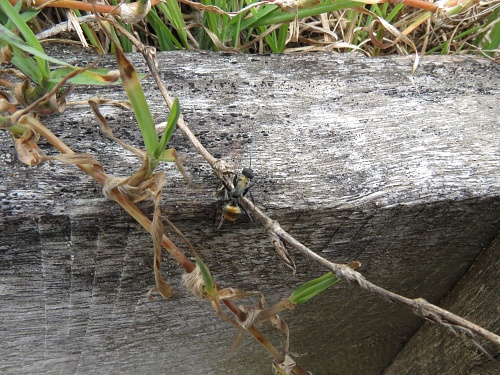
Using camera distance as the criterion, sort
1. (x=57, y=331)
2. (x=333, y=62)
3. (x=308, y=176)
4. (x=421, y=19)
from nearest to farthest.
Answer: (x=308, y=176)
(x=57, y=331)
(x=333, y=62)
(x=421, y=19)

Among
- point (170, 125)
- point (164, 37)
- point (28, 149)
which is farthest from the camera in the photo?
point (164, 37)

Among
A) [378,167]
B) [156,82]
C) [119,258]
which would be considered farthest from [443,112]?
[119,258]

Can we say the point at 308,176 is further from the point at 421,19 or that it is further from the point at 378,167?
the point at 421,19

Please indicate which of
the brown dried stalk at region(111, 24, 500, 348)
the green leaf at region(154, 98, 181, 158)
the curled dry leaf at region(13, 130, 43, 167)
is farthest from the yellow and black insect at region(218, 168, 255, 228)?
the curled dry leaf at region(13, 130, 43, 167)

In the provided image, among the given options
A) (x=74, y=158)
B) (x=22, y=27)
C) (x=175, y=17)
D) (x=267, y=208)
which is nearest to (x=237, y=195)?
(x=267, y=208)

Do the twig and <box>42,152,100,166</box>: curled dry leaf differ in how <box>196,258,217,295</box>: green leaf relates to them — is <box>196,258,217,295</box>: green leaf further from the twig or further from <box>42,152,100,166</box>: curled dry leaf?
the twig

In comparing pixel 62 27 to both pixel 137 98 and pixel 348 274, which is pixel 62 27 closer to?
pixel 137 98
